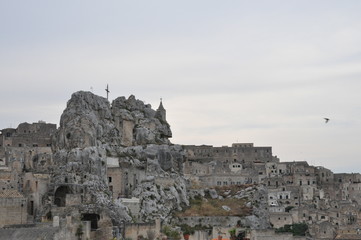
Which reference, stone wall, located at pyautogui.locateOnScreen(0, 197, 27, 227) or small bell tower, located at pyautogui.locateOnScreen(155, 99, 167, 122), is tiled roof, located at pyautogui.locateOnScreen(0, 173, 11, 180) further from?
small bell tower, located at pyautogui.locateOnScreen(155, 99, 167, 122)

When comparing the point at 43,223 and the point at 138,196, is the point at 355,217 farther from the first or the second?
the point at 43,223

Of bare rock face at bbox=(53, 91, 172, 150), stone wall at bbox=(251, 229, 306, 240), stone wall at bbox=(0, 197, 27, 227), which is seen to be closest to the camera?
stone wall at bbox=(0, 197, 27, 227)

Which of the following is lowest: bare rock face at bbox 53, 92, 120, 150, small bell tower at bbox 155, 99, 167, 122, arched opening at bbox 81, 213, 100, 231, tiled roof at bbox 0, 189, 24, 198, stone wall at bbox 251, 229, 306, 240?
stone wall at bbox 251, 229, 306, 240

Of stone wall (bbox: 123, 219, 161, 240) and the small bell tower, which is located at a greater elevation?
the small bell tower

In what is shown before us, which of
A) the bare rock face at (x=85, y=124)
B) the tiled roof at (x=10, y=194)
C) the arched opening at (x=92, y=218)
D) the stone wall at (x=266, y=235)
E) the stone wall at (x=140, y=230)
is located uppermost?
the bare rock face at (x=85, y=124)

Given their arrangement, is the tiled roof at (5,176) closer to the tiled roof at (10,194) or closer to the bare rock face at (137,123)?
the tiled roof at (10,194)

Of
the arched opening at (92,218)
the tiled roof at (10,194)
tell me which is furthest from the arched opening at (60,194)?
the arched opening at (92,218)

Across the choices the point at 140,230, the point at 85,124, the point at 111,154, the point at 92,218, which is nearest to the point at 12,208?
the point at 92,218

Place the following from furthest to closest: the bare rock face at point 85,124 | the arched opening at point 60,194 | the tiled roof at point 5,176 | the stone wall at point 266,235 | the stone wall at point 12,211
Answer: the bare rock face at point 85,124 → the tiled roof at point 5,176 → the arched opening at point 60,194 → the stone wall at point 266,235 → the stone wall at point 12,211

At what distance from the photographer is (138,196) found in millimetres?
83812

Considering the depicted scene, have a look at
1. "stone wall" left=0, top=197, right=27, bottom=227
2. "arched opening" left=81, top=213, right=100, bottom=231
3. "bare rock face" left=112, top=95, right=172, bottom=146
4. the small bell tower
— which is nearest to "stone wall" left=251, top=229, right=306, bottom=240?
"arched opening" left=81, top=213, right=100, bottom=231

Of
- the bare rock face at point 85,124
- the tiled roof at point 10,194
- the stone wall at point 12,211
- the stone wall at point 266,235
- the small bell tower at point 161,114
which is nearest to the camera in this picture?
the stone wall at point 12,211

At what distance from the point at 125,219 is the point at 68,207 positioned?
611 cm

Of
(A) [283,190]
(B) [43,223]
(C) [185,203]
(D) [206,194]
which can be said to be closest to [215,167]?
(A) [283,190]
